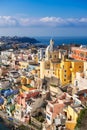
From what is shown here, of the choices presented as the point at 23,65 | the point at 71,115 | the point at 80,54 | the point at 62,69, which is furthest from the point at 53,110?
the point at 23,65

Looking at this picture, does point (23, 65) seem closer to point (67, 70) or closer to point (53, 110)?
point (67, 70)

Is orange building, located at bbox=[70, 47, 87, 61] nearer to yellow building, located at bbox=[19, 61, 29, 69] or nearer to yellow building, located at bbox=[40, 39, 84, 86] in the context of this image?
yellow building, located at bbox=[40, 39, 84, 86]

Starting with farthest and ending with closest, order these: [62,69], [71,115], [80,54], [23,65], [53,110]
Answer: [23,65] → [80,54] → [62,69] → [53,110] → [71,115]

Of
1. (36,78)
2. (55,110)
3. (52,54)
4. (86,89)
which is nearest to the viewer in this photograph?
(55,110)

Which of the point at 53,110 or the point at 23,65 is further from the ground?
the point at 23,65

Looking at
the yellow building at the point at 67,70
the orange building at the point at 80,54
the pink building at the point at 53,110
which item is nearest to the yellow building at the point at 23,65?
the orange building at the point at 80,54

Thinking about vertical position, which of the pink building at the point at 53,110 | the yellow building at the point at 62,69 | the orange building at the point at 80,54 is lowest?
the pink building at the point at 53,110

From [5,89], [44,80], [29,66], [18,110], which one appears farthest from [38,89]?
[29,66]

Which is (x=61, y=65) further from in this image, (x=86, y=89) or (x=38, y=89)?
(x=86, y=89)

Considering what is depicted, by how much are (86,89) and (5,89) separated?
7651 millimetres

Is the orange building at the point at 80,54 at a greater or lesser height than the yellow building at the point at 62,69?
greater

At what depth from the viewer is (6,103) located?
20281 millimetres

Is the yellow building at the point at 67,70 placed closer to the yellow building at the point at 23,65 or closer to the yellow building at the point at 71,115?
the yellow building at the point at 71,115

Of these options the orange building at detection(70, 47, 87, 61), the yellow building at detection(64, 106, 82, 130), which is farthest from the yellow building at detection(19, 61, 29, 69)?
the yellow building at detection(64, 106, 82, 130)
